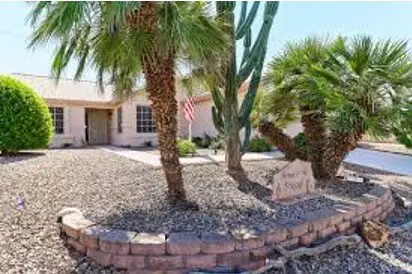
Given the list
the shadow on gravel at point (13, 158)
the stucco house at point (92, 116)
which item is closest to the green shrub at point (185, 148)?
the shadow on gravel at point (13, 158)

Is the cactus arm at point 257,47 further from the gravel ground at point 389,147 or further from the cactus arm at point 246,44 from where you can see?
the gravel ground at point 389,147

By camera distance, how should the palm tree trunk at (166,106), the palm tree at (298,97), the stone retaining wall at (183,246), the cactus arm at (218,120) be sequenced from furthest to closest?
the cactus arm at (218,120) < the palm tree at (298,97) < the palm tree trunk at (166,106) < the stone retaining wall at (183,246)

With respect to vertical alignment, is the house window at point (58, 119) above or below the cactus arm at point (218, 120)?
above

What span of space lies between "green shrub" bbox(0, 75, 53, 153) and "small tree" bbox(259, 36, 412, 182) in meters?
7.64

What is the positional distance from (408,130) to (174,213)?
417 centimetres

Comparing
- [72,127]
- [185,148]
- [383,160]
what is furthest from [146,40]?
[72,127]

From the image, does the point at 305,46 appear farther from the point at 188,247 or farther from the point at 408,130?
the point at 188,247

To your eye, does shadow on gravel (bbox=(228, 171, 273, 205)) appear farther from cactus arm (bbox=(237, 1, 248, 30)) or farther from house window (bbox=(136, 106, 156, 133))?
house window (bbox=(136, 106, 156, 133))

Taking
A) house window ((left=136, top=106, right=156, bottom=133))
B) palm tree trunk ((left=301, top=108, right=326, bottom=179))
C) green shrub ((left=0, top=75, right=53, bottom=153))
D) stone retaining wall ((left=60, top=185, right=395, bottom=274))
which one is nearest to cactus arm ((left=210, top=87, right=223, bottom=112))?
palm tree trunk ((left=301, top=108, right=326, bottom=179))

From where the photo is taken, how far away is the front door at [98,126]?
21.3 meters

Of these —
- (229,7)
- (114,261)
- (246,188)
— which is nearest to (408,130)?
(246,188)

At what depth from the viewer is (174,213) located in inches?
→ 185

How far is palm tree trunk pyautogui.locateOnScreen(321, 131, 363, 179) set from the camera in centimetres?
659

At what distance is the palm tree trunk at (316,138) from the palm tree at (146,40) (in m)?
2.92
